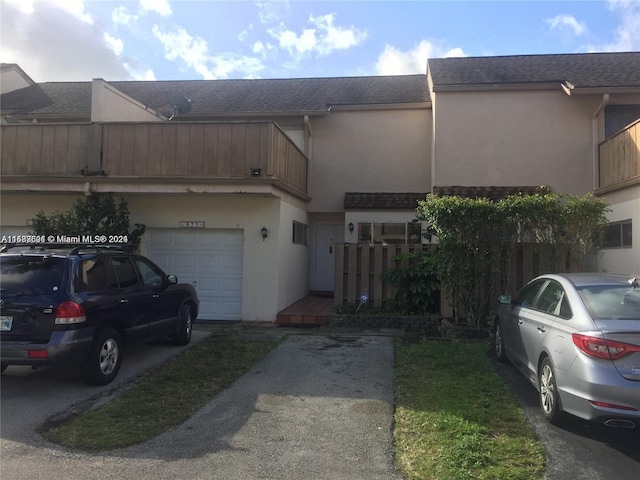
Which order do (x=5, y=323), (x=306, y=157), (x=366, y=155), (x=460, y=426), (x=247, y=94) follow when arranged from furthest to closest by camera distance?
(x=247, y=94), (x=366, y=155), (x=306, y=157), (x=5, y=323), (x=460, y=426)

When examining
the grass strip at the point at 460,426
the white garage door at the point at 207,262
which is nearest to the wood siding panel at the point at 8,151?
the white garage door at the point at 207,262

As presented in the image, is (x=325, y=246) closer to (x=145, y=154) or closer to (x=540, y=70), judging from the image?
(x=145, y=154)

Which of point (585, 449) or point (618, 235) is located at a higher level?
point (618, 235)

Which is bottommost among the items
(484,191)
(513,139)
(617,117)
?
(484,191)

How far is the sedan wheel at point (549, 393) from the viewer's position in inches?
178

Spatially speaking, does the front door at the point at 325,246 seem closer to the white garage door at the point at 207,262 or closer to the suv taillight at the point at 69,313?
the white garage door at the point at 207,262

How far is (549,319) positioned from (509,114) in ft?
29.2

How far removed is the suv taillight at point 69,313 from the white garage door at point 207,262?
5435 mm

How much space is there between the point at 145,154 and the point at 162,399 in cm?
620

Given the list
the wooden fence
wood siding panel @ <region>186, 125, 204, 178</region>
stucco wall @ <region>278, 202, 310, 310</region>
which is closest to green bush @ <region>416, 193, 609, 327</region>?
the wooden fence

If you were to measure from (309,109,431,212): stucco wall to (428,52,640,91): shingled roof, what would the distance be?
151cm

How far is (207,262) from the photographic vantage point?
11055 millimetres

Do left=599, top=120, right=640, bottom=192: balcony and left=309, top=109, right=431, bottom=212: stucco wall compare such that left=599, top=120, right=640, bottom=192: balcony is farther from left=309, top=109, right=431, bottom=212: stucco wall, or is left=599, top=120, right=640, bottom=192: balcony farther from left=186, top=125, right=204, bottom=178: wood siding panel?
left=186, top=125, right=204, bottom=178: wood siding panel

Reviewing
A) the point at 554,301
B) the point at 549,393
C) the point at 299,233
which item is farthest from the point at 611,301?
the point at 299,233
